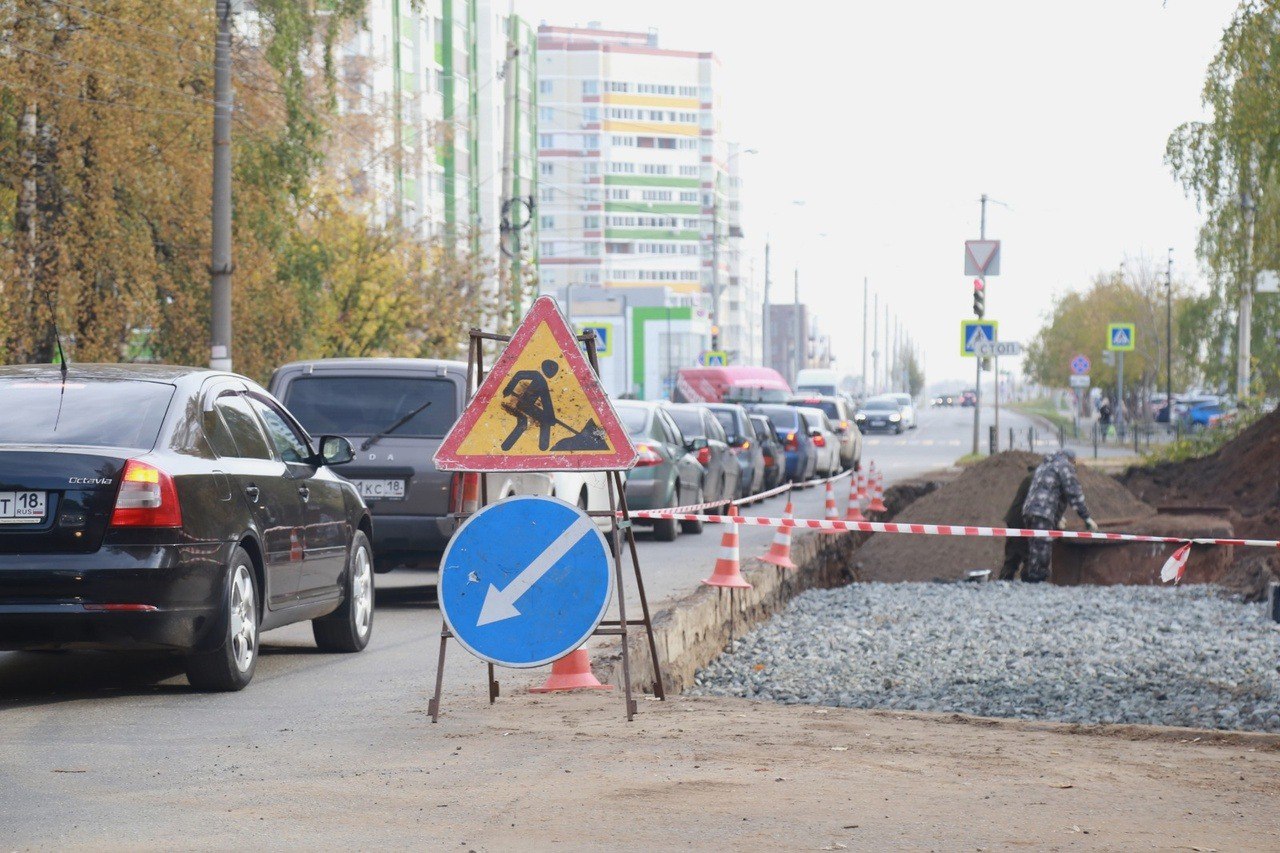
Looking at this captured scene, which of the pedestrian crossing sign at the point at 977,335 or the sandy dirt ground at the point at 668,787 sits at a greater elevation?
the pedestrian crossing sign at the point at 977,335

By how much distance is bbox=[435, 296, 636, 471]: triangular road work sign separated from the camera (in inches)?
302

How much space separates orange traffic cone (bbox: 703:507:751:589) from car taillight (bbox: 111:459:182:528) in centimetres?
715

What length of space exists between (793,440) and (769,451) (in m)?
2.95

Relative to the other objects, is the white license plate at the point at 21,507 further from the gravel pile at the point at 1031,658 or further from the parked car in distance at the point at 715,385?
the parked car in distance at the point at 715,385

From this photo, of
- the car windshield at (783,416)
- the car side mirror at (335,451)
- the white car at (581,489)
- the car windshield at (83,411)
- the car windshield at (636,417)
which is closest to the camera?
the car windshield at (83,411)

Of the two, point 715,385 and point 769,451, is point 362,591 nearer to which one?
point 769,451

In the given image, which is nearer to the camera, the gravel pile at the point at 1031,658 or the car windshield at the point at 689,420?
the gravel pile at the point at 1031,658

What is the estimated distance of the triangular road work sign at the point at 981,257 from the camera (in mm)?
35875

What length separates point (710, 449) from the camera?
82.5ft

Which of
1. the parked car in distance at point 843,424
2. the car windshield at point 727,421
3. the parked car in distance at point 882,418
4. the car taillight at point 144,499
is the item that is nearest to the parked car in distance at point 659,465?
the car windshield at point 727,421

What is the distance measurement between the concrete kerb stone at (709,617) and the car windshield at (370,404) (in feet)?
7.01

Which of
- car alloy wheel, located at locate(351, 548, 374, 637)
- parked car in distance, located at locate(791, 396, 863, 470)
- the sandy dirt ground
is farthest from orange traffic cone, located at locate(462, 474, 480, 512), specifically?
parked car in distance, located at locate(791, 396, 863, 470)

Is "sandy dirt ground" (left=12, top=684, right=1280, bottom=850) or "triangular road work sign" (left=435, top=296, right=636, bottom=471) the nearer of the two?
"sandy dirt ground" (left=12, top=684, right=1280, bottom=850)

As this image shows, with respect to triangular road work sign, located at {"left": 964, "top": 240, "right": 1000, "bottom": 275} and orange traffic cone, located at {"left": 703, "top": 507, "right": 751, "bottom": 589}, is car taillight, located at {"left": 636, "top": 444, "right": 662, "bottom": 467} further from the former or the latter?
triangular road work sign, located at {"left": 964, "top": 240, "right": 1000, "bottom": 275}
